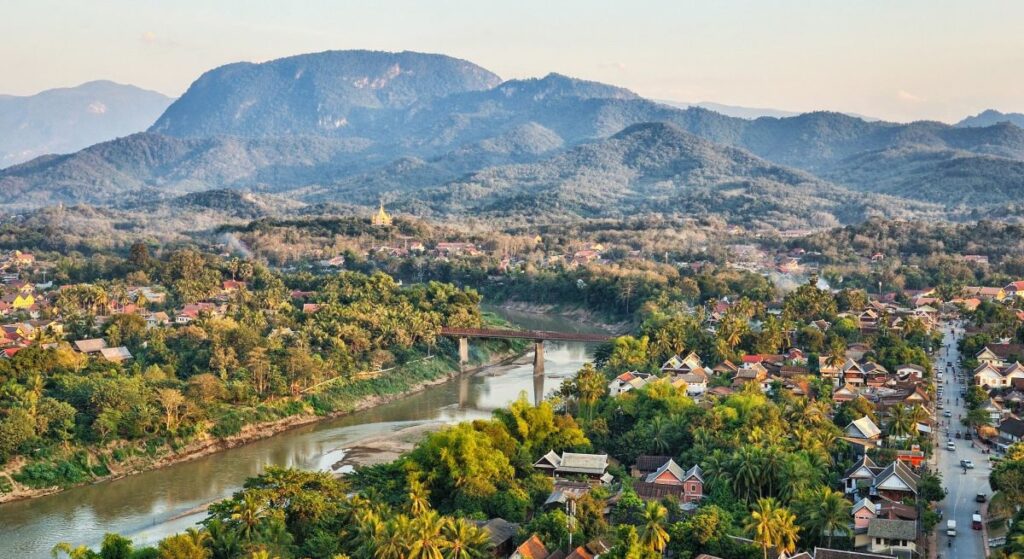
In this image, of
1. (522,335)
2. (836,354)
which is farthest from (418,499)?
(522,335)

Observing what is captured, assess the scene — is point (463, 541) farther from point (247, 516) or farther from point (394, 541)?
point (247, 516)

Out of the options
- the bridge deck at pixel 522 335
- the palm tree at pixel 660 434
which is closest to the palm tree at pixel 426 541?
the palm tree at pixel 660 434

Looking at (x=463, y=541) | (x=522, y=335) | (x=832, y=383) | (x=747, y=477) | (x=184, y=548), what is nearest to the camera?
(x=184, y=548)

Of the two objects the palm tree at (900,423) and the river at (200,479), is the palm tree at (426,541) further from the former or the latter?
the palm tree at (900,423)

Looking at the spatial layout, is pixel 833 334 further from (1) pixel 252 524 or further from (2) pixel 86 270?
(2) pixel 86 270

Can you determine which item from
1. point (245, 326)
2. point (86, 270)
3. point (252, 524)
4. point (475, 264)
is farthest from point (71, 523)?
point (475, 264)

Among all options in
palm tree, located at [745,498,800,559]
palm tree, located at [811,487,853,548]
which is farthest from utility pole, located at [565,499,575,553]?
palm tree, located at [811,487,853,548]

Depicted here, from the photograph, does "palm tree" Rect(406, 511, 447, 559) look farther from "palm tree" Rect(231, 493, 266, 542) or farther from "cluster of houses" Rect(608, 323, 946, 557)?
"cluster of houses" Rect(608, 323, 946, 557)

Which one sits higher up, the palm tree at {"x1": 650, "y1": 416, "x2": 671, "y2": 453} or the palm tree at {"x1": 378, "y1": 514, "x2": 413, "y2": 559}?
the palm tree at {"x1": 378, "y1": 514, "x2": 413, "y2": 559}
